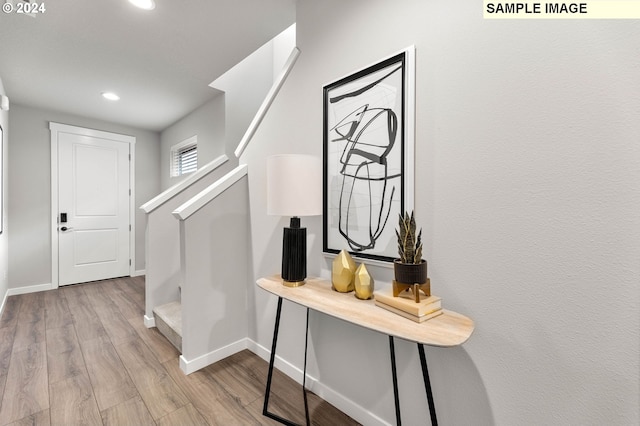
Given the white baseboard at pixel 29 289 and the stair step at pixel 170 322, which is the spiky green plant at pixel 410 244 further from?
the white baseboard at pixel 29 289

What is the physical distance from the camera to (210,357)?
1.98 m

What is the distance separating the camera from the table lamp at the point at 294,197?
1.38 m

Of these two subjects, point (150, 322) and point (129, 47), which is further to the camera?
point (150, 322)

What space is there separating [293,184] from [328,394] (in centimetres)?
127

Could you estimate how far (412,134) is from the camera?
1201 millimetres

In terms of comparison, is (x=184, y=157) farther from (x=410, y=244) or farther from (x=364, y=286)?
(x=410, y=244)

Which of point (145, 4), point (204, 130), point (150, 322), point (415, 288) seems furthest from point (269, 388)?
point (204, 130)

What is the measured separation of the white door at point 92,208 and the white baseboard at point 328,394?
3639 millimetres

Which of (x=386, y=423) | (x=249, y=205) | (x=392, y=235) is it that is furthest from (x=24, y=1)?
(x=386, y=423)

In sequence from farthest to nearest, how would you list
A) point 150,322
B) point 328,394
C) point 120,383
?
point 150,322
point 120,383
point 328,394

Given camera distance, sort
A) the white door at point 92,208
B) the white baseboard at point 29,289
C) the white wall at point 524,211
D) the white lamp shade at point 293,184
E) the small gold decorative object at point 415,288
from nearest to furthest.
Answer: the white wall at point 524,211, the small gold decorative object at point 415,288, the white lamp shade at point 293,184, the white baseboard at point 29,289, the white door at point 92,208

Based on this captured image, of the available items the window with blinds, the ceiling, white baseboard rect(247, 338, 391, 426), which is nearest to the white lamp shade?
white baseboard rect(247, 338, 391, 426)

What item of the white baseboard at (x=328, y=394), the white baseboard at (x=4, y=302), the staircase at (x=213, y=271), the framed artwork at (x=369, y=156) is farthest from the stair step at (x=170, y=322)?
the white baseboard at (x=4, y=302)

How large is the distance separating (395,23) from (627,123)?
0.99 metres
